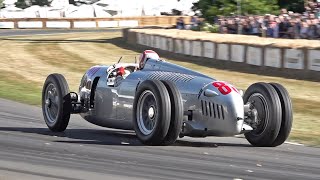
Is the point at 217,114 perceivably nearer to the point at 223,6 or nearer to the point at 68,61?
the point at 68,61

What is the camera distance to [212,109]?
357 inches

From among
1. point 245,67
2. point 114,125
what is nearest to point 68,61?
point 245,67

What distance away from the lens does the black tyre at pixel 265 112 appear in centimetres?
921

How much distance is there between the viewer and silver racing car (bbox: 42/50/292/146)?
898cm

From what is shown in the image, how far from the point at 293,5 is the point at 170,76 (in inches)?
1636

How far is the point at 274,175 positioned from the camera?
291 inches

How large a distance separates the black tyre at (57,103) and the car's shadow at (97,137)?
14 centimetres

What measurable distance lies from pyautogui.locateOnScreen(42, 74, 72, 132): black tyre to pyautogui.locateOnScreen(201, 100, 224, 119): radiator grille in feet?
8.77

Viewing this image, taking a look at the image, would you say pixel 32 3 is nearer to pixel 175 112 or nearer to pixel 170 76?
pixel 170 76

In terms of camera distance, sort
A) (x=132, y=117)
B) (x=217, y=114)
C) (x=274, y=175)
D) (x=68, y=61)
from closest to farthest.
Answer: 1. (x=274, y=175)
2. (x=217, y=114)
3. (x=132, y=117)
4. (x=68, y=61)

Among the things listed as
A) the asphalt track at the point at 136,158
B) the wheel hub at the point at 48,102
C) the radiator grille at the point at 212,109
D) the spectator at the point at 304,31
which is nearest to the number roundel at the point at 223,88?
the radiator grille at the point at 212,109

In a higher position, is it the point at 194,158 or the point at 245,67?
the point at 194,158

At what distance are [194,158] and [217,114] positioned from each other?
0.80 metres

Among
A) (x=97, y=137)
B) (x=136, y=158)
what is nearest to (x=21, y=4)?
(x=97, y=137)
